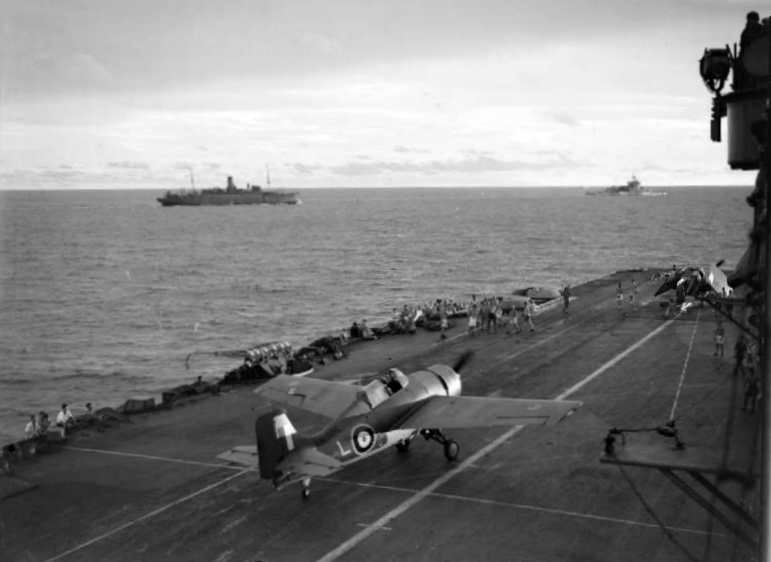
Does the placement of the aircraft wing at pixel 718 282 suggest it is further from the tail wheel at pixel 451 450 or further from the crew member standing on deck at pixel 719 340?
the crew member standing on deck at pixel 719 340

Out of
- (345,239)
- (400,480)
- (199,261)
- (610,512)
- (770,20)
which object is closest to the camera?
(770,20)

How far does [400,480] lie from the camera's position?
2369 centimetres

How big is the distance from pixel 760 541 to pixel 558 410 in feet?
53.0

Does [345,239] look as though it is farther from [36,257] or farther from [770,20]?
[770,20]

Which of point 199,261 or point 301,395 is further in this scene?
point 199,261

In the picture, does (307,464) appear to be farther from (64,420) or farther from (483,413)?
(64,420)

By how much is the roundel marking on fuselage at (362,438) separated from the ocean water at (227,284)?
14.5 m

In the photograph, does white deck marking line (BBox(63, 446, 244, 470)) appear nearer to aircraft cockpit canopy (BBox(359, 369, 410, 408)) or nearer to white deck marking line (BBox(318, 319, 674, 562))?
aircraft cockpit canopy (BBox(359, 369, 410, 408))

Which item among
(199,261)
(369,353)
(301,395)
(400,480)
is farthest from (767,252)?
(199,261)

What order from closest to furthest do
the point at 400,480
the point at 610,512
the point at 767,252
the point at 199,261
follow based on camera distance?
the point at 767,252, the point at 610,512, the point at 400,480, the point at 199,261

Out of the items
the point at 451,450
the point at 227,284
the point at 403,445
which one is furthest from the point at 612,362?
the point at 227,284

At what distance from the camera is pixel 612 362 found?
3888cm

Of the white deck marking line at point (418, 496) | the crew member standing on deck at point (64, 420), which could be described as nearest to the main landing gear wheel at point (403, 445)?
the white deck marking line at point (418, 496)

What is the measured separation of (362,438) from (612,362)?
20.1 meters
